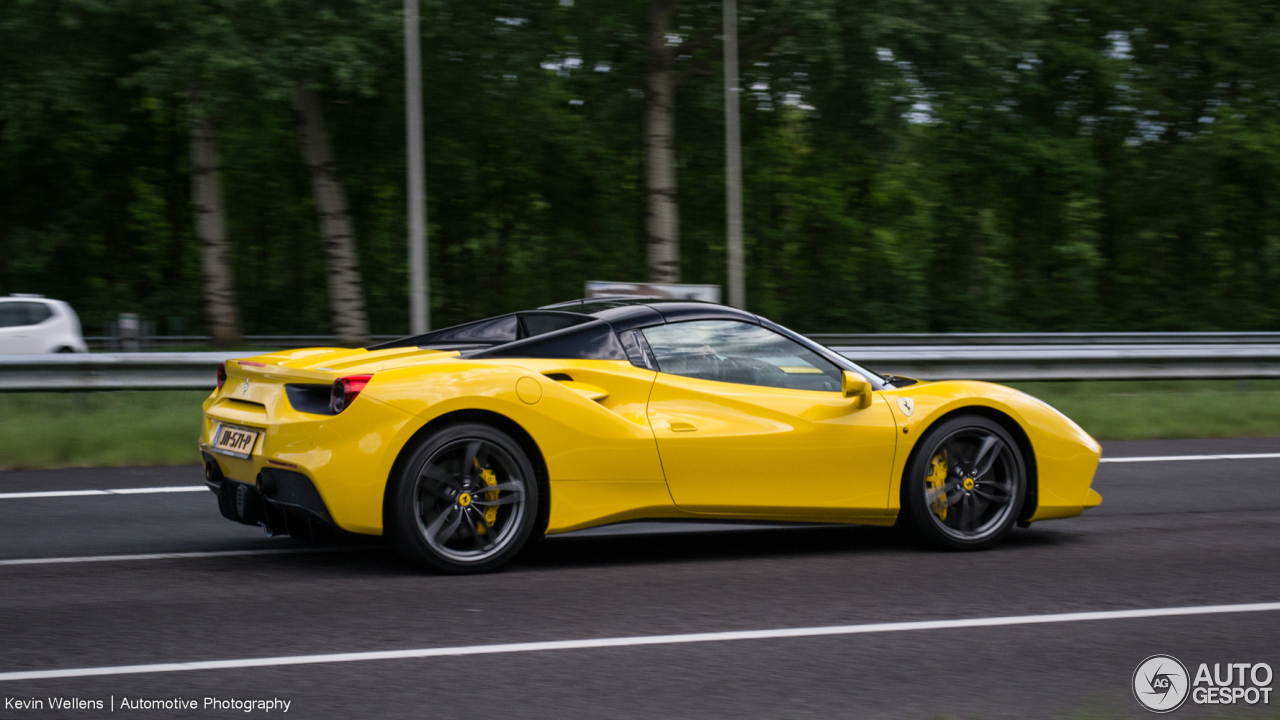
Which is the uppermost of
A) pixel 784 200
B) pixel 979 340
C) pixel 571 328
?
pixel 784 200

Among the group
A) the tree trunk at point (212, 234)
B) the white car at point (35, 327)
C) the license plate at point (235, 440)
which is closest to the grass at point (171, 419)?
the license plate at point (235, 440)

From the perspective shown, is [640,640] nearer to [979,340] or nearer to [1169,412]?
[1169,412]

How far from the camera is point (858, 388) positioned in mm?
5871

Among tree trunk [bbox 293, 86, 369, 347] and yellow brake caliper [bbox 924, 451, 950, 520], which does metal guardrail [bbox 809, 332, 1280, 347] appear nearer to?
tree trunk [bbox 293, 86, 369, 347]

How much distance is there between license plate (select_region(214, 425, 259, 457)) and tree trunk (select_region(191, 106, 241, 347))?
1813 centimetres

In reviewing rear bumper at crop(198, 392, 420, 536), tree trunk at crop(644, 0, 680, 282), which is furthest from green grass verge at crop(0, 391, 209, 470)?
tree trunk at crop(644, 0, 680, 282)

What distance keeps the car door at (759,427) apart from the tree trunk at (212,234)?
61.3 feet

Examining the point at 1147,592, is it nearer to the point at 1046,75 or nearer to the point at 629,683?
the point at 629,683

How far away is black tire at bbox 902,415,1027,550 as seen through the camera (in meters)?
6.10

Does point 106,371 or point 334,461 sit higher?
point 334,461

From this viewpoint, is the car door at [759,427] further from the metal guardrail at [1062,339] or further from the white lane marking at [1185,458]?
the metal guardrail at [1062,339]

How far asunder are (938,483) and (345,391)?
116 inches

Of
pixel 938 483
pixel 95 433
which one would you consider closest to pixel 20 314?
pixel 95 433

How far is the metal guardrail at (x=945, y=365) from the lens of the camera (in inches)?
400
